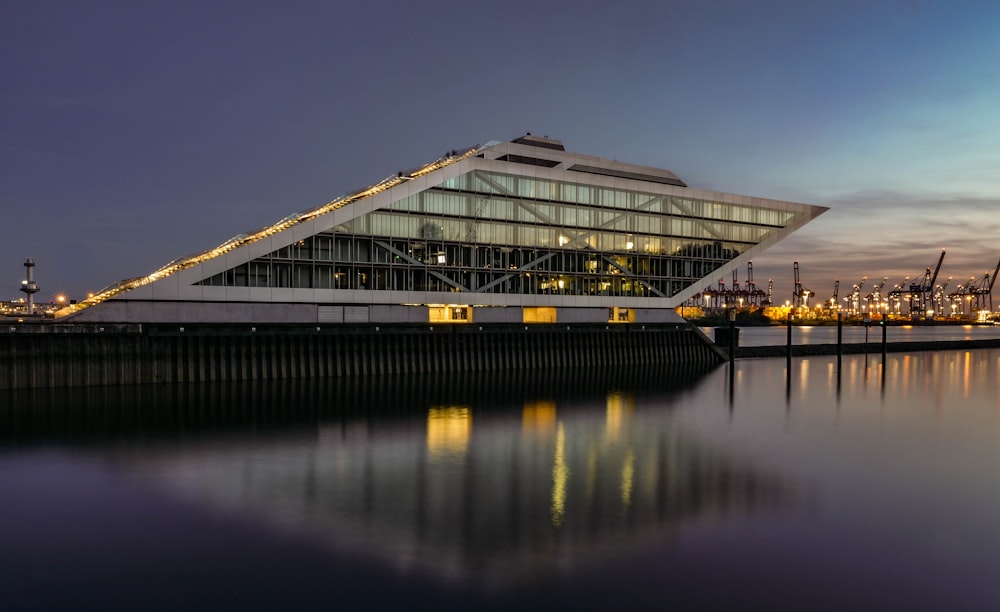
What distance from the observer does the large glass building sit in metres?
54.6

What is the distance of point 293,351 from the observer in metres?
51.5

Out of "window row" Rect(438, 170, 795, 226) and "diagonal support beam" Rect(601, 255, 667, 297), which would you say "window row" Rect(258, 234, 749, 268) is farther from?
"window row" Rect(438, 170, 795, 226)

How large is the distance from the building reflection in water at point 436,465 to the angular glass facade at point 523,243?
579 inches

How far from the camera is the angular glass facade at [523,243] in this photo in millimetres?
59219

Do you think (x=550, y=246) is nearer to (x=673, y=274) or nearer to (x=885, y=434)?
(x=673, y=274)

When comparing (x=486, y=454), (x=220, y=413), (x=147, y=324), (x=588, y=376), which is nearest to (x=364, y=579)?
(x=486, y=454)

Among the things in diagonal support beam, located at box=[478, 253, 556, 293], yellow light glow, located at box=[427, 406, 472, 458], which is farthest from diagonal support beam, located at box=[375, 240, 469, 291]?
yellow light glow, located at box=[427, 406, 472, 458]

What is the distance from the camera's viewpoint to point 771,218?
81.7 metres

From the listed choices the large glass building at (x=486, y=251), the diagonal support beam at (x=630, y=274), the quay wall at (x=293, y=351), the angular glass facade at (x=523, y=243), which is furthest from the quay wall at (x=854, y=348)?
the quay wall at (x=293, y=351)

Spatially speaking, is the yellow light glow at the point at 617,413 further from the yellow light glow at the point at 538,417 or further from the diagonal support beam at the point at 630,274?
the diagonal support beam at the point at 630,274

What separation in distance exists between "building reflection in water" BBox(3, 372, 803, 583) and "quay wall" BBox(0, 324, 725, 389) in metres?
2.51

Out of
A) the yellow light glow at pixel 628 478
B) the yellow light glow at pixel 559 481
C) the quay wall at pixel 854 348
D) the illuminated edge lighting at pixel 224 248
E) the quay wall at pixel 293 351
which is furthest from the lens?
the quay wall at pixel 854 348

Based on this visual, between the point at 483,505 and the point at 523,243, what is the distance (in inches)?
1912

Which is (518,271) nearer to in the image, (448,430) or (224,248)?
(224,248)
